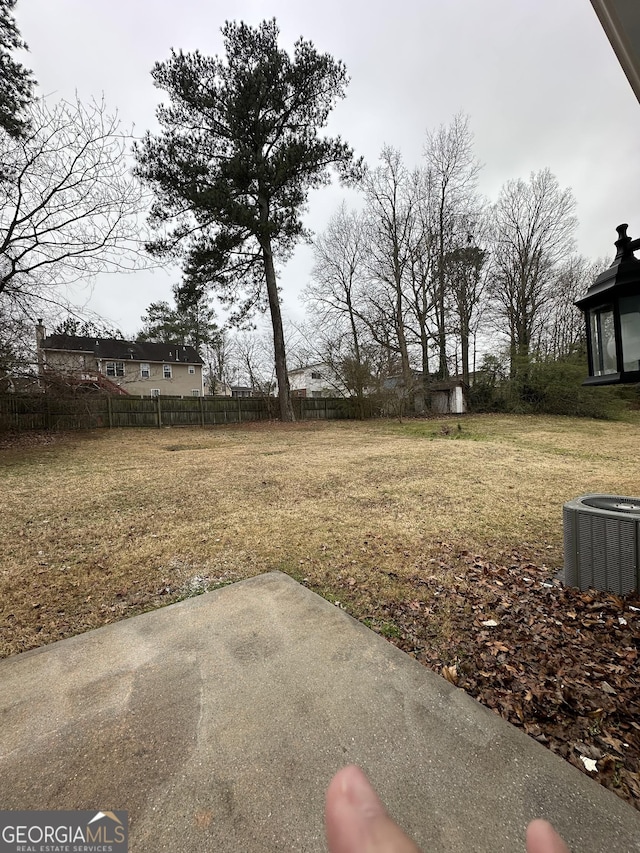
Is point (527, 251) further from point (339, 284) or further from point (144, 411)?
point (144, 411)

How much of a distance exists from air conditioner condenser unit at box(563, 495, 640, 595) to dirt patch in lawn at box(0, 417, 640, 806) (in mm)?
143

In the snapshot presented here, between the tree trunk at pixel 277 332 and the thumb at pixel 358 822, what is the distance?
1529 centimetres

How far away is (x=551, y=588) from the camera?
2400 mm

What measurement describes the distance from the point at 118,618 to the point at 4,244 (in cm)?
913

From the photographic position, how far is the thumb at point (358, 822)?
0.85 feet

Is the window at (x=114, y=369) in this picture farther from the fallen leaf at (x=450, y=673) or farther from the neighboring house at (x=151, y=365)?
the fallen leaf at (x=450, y=673)

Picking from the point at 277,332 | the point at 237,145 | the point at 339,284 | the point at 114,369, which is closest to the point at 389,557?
the point at 277,332

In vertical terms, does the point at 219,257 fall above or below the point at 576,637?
above

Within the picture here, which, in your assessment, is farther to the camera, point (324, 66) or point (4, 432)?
point (324, 66)

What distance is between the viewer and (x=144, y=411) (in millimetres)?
13625

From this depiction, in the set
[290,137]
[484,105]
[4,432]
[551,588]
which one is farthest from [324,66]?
[551,588]

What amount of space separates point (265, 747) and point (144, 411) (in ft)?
46.0

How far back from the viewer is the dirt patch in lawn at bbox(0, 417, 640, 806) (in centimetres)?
159

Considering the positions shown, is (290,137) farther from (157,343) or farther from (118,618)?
(157,343)
